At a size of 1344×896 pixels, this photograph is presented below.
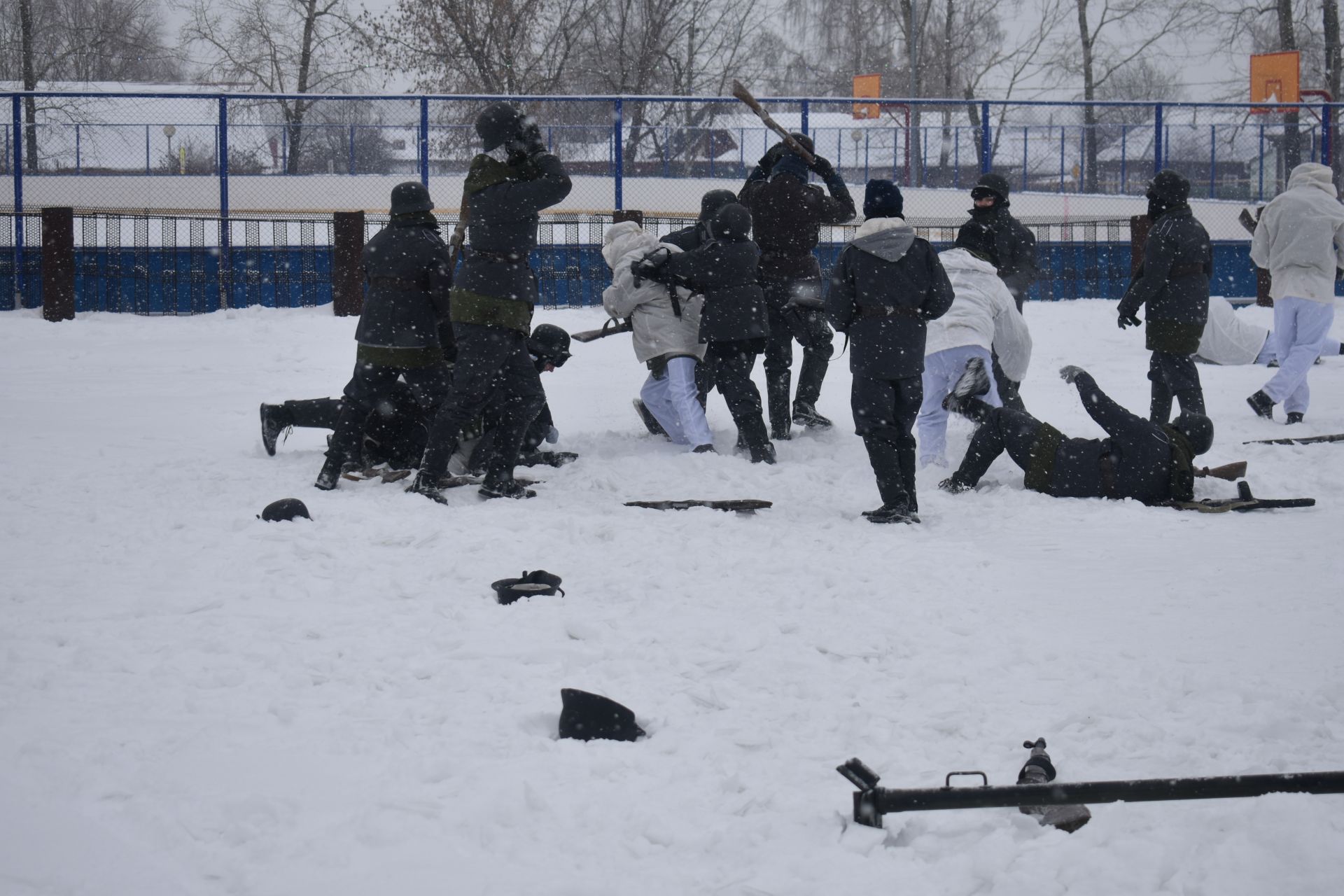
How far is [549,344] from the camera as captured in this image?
7188 millimetres

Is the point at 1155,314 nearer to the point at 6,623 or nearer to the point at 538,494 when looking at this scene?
the point at 538,494

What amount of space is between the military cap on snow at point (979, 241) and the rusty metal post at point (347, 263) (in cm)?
724

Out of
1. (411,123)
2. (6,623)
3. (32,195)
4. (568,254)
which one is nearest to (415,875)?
(6,623)

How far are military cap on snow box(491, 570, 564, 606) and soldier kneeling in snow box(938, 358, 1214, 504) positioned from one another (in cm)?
260

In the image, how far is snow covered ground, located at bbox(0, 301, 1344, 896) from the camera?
105 inches

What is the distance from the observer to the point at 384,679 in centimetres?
365

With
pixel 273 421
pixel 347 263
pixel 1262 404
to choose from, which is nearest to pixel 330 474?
pixel 273 421

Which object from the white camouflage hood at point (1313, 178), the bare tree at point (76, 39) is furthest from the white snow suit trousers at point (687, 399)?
the bare tree at point (76, 39)

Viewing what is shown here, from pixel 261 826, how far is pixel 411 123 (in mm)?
13360

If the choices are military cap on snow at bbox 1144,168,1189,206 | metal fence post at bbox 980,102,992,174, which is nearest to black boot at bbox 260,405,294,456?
military cap on snow at bbox 1144,168,1189,206

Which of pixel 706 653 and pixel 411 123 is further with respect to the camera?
pixel 411 123

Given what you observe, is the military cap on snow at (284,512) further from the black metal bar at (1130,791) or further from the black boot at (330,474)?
the black metal bar at (1130,791)

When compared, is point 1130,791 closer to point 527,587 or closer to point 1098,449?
point 527,587

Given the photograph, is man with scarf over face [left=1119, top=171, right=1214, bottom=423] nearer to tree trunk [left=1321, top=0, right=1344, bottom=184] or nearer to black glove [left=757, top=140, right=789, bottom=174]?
black glove [left=757, top=140, right=789, bottom=174]
